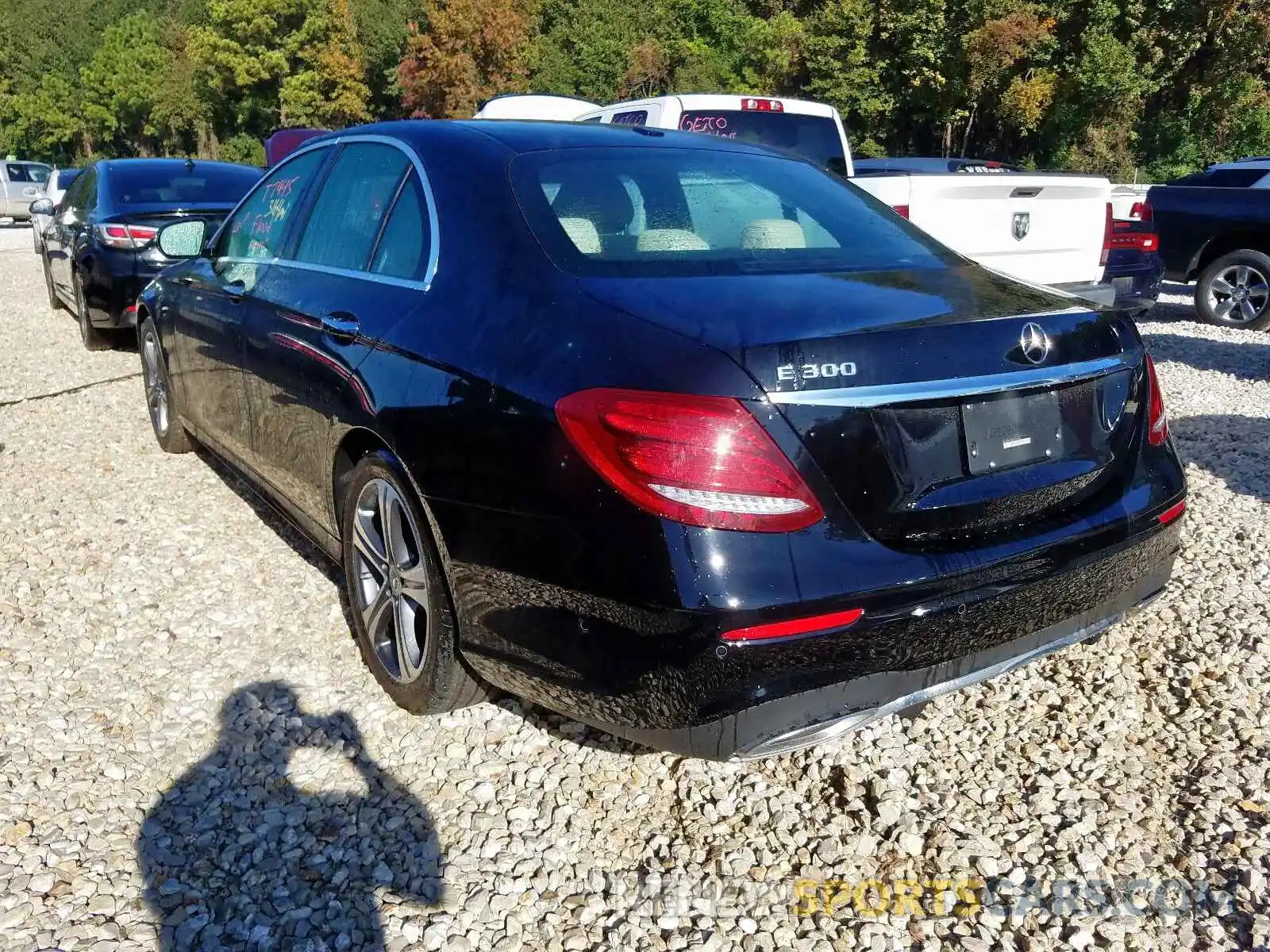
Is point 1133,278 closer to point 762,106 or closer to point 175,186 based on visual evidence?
point 762,106

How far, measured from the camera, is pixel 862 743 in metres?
2.98

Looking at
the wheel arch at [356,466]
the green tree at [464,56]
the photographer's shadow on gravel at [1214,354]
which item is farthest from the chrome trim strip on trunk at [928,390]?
the green tree at [464,56]

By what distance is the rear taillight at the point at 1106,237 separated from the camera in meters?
7.02

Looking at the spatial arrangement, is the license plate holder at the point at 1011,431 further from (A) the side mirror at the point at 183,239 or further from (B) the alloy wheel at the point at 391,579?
(A) the side mirror at the point at 183,239

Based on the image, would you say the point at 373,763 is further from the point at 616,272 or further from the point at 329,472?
the point at 616,272

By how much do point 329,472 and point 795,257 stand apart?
158 centimetres

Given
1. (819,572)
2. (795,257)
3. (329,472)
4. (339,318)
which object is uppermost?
(795,257)

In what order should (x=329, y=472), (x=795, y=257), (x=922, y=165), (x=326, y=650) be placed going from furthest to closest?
(x=922, y=165) → (x=326, y=650) → (x=329, y=472) → (x=795, y=257)

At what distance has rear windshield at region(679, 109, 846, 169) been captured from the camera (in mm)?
7961

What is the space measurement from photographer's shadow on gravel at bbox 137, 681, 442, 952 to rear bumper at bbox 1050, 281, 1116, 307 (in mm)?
5525

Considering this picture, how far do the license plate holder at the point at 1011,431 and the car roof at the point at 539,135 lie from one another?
1.51 meters

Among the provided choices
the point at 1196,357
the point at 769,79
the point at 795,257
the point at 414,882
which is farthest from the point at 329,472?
the point at 769,79

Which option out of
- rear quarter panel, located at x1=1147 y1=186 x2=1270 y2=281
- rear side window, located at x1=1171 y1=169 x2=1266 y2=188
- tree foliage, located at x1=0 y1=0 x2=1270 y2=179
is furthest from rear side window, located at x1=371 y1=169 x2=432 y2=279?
tree foliage, located at x1=0 y1=0 x2=1270 y2=179

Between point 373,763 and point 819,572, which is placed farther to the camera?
point 373,763
